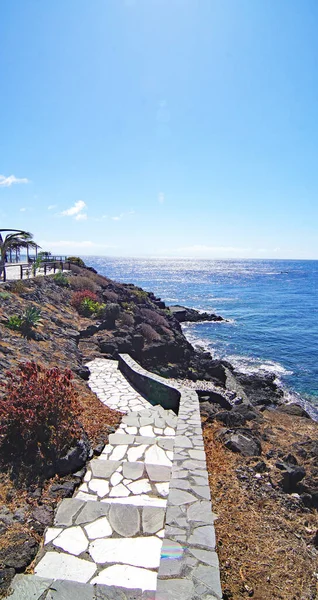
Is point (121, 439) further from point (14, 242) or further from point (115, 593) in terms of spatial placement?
point (14, 242)

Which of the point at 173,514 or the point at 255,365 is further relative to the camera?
the point at 255,365

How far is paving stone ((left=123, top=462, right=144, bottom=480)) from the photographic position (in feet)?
17.6

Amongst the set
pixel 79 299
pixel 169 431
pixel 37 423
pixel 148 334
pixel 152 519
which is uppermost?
pixel 79 299

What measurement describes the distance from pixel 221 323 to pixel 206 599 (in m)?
33.2

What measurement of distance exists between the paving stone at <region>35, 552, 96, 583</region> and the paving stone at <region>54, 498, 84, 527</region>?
508mm

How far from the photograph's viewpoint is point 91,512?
14.6 ft

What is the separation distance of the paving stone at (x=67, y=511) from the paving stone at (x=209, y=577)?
170 cm

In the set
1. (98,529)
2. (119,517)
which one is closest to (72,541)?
(98,529)

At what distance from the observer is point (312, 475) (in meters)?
6.58

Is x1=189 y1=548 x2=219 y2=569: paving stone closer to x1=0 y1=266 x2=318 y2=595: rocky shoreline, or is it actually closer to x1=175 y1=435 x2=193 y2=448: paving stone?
x1=0 y1=266 x2=318 y2=595: rocky shoreline

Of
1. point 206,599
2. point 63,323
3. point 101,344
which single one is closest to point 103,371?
point 101,344

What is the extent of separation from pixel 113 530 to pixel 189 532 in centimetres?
95

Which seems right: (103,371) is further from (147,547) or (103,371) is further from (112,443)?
(147,547)

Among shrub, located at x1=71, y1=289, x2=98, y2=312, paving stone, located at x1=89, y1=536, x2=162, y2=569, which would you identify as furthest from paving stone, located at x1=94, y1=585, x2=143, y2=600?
shrub, located at x1=71, y1=289, x2=98, y2=312
